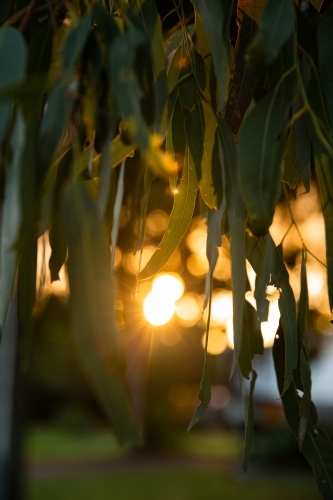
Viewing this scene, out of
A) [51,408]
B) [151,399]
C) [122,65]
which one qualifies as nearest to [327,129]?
[122,65]

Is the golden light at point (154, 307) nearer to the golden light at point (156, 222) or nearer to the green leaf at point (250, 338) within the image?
the green leaf at point (250, 338)

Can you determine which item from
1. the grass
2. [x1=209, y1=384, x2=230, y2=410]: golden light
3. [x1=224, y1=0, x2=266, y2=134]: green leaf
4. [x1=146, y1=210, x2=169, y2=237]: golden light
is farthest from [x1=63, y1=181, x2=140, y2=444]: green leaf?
[x1=209, y1=384, x2=230, y2=410]: golden light

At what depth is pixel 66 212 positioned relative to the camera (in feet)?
2.13

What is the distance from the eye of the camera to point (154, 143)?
1.93 feet

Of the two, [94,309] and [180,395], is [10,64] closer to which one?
[94,309]

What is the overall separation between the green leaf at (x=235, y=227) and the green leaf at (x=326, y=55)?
0.14 m

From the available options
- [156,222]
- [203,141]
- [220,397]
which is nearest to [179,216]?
[203,141]

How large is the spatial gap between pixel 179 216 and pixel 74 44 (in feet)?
1.34

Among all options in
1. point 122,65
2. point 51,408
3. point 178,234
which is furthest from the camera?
point 51,408

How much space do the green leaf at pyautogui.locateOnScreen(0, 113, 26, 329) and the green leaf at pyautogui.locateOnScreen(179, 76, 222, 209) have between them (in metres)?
0.29

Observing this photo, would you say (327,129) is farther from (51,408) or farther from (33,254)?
(51,408)

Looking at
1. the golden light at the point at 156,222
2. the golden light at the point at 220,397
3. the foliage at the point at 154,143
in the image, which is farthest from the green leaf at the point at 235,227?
the golden light at the point at 220,397

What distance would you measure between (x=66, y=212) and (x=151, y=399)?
466 inches

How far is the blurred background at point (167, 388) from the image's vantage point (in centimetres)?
270
